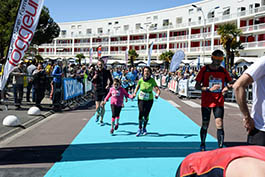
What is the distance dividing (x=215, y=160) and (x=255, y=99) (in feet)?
6.00

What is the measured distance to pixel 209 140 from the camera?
295 inches

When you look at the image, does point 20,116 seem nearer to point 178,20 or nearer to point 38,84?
point 38,84

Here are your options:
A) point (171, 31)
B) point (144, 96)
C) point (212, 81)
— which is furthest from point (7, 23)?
point (171, 31)

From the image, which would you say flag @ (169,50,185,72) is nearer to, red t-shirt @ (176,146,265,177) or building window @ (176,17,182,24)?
red t-shirt @ (176,146,265,177)

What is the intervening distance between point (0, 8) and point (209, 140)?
33292 millimetres

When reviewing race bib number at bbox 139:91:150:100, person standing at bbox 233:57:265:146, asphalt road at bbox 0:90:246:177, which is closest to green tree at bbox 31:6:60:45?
asphalt road at bbox 0:90:246:177

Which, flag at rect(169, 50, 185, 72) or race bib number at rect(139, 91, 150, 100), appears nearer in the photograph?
race bib number at rect(139, 91, 150, 100)

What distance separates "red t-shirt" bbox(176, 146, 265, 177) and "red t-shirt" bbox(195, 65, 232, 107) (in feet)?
13.3

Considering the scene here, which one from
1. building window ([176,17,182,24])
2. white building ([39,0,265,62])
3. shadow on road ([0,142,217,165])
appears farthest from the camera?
building window ([176,17,182,24])

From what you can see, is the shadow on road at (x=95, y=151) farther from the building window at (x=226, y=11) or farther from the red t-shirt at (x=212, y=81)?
the building window at (x=226, y=11)

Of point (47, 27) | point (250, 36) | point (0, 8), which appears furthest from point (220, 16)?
point (0, 8)

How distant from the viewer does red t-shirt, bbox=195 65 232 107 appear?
590cm

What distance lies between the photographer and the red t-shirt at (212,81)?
5902 mm

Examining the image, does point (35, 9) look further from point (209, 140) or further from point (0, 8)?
point (0, 8)
